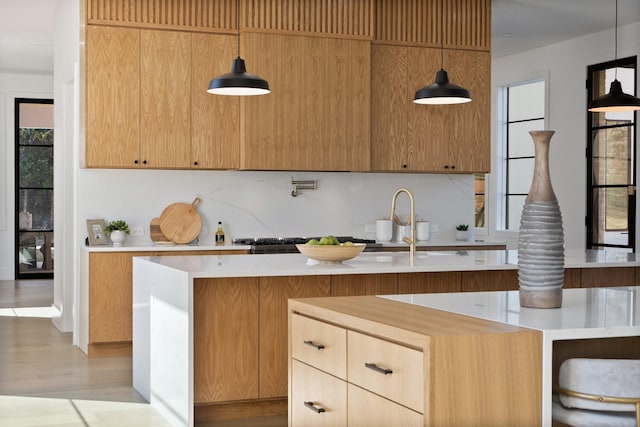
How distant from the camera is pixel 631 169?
8969mm

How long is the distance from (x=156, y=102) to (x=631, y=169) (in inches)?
191

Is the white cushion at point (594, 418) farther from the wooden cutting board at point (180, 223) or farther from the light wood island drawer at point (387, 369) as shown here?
the wooden cutting board at point (180, 223)

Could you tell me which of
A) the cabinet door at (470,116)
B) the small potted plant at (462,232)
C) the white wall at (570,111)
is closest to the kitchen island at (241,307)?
the cabinet door at (470,116)

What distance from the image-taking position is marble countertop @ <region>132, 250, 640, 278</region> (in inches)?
176

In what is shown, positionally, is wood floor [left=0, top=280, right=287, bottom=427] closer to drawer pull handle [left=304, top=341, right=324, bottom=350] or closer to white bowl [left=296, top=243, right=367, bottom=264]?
white bowl [left=296, top=243, right=367, bottom=264]

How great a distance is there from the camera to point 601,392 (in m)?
2.35

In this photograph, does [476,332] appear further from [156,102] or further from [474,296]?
[156,102]

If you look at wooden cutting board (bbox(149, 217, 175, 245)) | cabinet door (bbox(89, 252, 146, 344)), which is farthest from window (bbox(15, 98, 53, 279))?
cabinet door (bbox(89, 252, 146, 344))

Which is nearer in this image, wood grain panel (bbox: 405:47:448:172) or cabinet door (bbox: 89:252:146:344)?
cabinet door (bbox: 89:252:146:344)

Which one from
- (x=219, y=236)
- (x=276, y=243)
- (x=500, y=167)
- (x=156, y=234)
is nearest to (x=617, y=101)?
(x=276, y=243)

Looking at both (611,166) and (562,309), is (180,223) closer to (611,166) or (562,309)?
(611,166)

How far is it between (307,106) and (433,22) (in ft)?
4.89

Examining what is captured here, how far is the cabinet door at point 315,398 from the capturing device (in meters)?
2.69

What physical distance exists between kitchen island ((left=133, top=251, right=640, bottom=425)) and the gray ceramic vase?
1.81 meters
